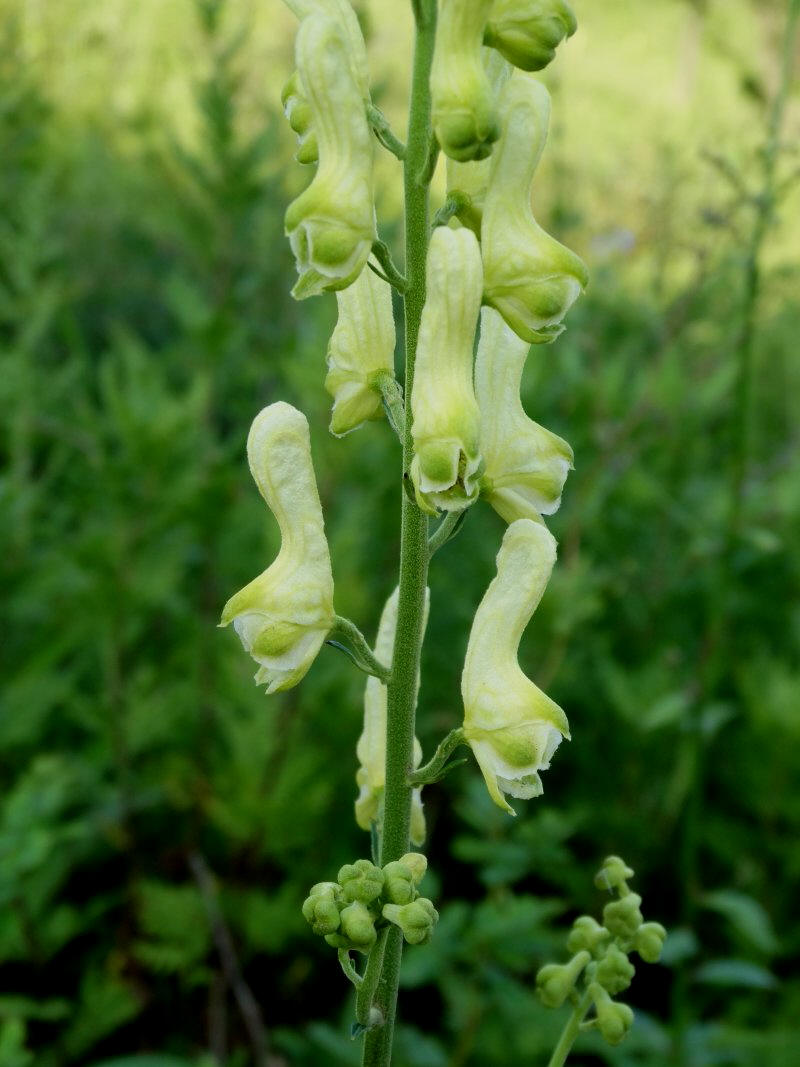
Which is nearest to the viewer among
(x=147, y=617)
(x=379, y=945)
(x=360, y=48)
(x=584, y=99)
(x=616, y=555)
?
(x=379, y=945)

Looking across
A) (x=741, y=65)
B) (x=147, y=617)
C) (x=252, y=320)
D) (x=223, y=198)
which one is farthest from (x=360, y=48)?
(x=252, y=320)

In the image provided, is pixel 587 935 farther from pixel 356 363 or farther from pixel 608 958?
pixel 356 363

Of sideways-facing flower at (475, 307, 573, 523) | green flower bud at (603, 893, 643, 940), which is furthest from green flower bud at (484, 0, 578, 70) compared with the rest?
green flower bud at (603, 893, 643, 940)

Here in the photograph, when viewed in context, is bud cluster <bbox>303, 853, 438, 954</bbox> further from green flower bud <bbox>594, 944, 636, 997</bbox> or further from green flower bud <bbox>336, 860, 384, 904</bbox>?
green flower bud <bbox>594, 944, 636, 997</bbox>

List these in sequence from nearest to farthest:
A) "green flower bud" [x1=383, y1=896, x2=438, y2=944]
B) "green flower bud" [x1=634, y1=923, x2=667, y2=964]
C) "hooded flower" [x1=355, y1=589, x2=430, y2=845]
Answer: "green flower bud" [x1=383, y1=896, x2=438, y2=944] → "green flower bud" [x1=634, y1=923, x2=667, y2=964] → "hooded flower" [x1=355, y1=589, x2=430, y2=845]

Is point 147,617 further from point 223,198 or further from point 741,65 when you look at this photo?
point 741,65

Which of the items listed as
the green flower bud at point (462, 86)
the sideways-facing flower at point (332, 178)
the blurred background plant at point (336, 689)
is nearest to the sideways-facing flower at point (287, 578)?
the sideways-facing flower at point (332, 178)
